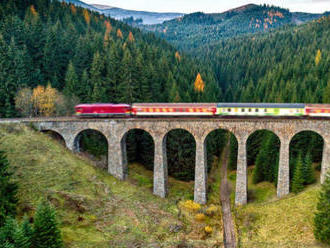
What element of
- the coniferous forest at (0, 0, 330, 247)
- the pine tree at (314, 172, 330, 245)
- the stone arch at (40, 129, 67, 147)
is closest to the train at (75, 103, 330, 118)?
the stone arch at (40, 129, 67, 147)

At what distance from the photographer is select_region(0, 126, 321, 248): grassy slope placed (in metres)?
39.3

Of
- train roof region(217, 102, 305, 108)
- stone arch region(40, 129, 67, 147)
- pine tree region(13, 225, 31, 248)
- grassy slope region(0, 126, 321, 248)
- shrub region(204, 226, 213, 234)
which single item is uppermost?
train roof region(217, 102, 305, 108)

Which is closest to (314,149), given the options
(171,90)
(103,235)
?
(171,90)

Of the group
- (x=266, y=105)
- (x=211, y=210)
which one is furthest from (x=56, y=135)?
(x=266, y=105)

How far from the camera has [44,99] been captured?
60.7 meters

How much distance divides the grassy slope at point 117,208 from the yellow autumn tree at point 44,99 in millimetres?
7823

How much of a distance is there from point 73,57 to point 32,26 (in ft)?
51.6

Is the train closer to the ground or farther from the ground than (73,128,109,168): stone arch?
farther from the ground

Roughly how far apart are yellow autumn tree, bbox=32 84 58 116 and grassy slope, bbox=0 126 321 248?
7.82 metres

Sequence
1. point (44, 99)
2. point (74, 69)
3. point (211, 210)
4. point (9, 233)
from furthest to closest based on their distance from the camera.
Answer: point (74, 69)
point (44, 99)
point (211, 210)
point (9, 233)

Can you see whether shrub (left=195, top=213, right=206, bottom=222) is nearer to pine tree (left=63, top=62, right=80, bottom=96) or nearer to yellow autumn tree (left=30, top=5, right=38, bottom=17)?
pine tree (left=63, top=62, right=80, bottom=96)

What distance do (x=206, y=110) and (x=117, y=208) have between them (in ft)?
73.4

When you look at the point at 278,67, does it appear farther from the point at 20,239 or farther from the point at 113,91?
the point at 20,239

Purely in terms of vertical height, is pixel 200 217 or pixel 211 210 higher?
pixel 211 210
